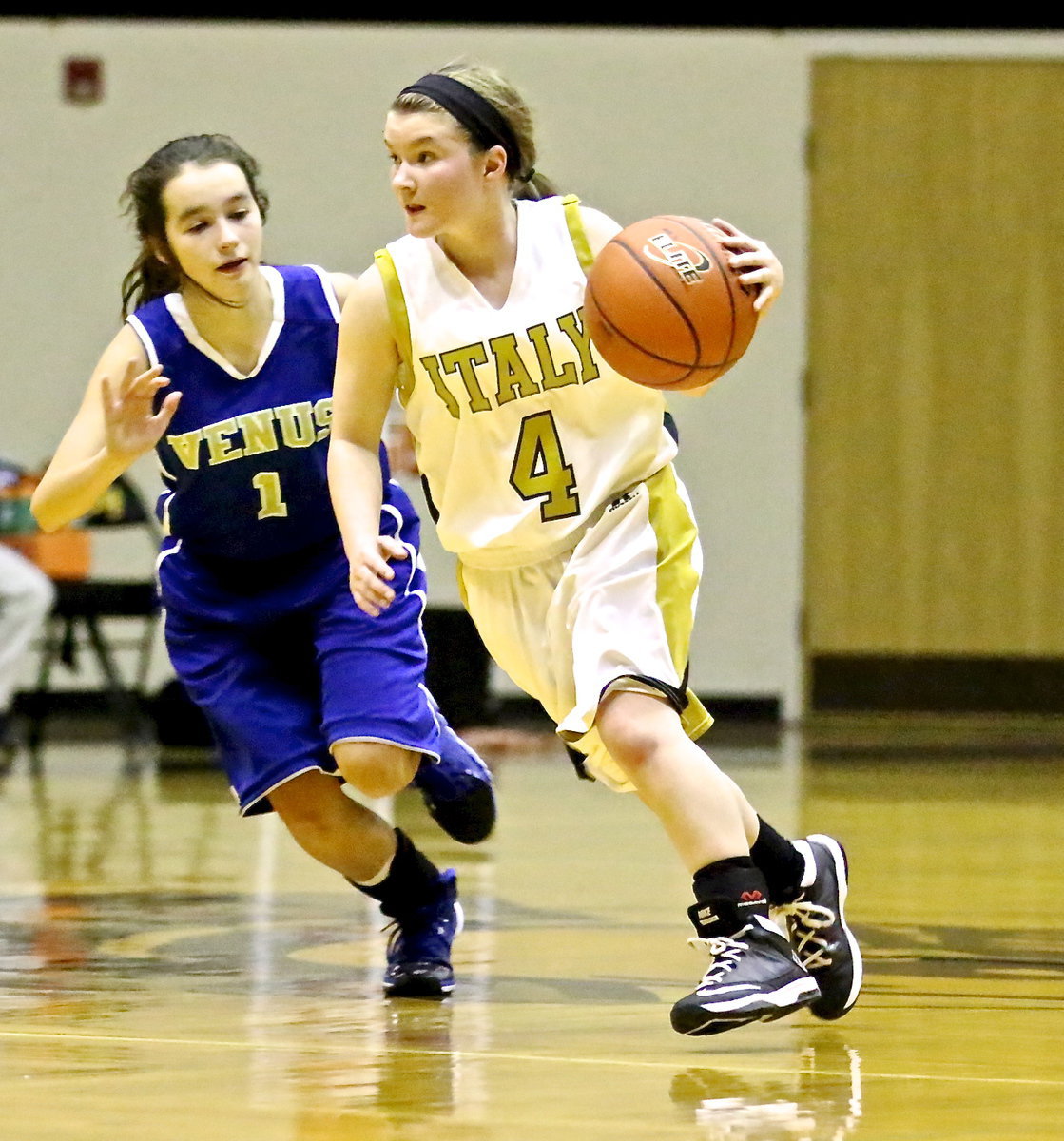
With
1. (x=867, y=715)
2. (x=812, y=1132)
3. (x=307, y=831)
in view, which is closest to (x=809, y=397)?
(x=867, y=715)

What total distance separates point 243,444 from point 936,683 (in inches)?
301

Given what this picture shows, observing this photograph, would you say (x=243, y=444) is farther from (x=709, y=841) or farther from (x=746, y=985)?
(x=746, y=985)

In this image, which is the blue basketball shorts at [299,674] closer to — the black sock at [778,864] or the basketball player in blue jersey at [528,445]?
the basketball player in blue jersey at [528,445]

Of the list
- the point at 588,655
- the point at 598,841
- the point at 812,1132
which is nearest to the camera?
the point at 812,1132

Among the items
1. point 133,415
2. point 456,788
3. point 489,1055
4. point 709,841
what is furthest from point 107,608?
point 489,1055

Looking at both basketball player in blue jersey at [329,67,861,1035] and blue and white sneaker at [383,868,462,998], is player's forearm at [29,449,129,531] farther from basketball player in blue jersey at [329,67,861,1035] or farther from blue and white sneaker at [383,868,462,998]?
blue and white sneaker at [383,868,462,998]

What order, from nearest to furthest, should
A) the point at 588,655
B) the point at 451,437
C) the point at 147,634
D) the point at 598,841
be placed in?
the point at 588,655 < the point at 451,437 < the point at 598,841 < the point at 147,634

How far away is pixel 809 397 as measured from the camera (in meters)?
10.5

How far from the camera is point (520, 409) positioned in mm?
3012

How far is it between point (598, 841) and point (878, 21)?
609 cm

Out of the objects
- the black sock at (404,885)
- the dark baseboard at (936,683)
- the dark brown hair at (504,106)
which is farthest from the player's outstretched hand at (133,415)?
the dark baseboard at (936,683)

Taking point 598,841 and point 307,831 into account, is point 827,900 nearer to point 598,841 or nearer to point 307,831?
point 307,831

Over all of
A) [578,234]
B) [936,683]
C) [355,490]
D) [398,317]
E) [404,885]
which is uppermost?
[578,234]

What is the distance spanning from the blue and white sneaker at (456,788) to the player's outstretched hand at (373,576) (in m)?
0.64
